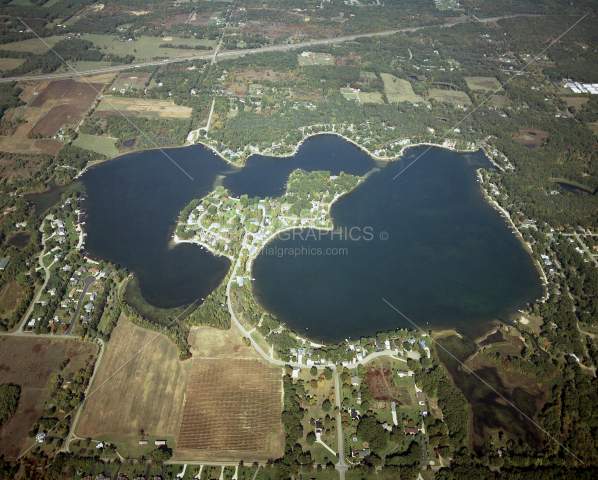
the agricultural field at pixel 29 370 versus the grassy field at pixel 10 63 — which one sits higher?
the grassy field at pixel 10 63

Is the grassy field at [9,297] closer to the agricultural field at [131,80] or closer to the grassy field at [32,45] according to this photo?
the agricultural field at [131,80]

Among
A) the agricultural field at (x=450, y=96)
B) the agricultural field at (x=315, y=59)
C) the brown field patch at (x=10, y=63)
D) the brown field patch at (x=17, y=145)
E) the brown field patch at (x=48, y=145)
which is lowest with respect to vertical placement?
the agricultural field at (x=450, y=96)

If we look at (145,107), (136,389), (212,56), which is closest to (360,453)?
(136,389)

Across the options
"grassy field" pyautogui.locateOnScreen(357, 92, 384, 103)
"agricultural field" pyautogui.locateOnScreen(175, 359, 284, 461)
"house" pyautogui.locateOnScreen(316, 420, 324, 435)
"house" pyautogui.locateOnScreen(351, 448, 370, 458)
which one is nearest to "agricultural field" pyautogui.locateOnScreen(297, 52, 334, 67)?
"grassy field" pyautogui.locateOnScreen(357, 92, 384, 103)

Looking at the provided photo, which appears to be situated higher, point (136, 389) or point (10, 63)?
point (10, 63)

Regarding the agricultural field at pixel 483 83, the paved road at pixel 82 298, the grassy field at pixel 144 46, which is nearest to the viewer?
the paved road at pixel 82 298

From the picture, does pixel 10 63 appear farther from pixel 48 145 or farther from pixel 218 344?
pixel 218 344

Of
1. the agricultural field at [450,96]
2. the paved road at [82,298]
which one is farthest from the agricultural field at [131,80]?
the agricultural field at [450,96]
